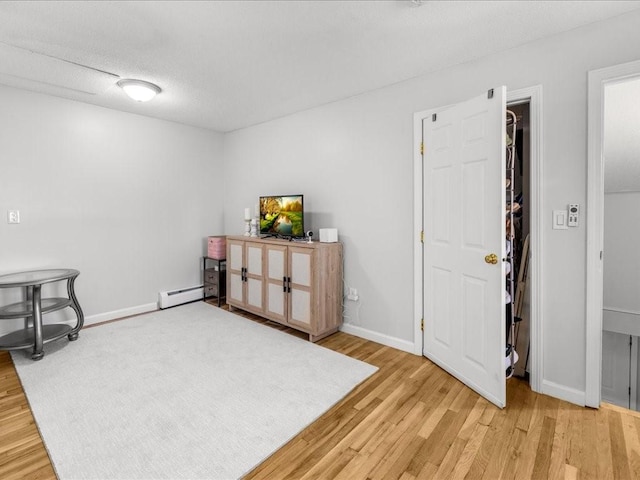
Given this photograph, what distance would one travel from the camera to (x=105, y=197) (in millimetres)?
3777

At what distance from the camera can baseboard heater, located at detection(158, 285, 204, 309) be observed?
420 centimetres

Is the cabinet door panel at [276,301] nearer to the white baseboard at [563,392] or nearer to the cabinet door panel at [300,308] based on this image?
the cabinet door panel at [300,308]

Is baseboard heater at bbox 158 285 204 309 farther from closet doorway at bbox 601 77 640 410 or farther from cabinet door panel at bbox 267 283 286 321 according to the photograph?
closet doorway at bbox 601 77 640 410

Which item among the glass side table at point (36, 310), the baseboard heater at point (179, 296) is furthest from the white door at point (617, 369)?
the glass side table at point (36, 310)

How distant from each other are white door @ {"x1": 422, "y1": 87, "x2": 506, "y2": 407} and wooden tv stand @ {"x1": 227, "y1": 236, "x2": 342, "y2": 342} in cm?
94

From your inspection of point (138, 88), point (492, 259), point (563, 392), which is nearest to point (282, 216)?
point (138, 88)

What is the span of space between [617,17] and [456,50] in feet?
2.97

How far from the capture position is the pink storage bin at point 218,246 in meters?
4.45

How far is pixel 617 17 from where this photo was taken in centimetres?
194

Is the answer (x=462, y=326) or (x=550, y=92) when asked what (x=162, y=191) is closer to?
(x=462, y=326)

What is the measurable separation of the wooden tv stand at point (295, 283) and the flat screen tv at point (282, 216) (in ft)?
0.61

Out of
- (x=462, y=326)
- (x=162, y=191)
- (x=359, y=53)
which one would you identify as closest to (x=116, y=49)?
(x=359, y=53)

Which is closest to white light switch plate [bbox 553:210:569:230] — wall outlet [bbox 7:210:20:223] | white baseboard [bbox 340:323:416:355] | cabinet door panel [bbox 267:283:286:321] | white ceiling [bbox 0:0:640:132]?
white ceiling [bbox 0:0:640:132]

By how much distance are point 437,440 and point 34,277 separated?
11.7 feet
